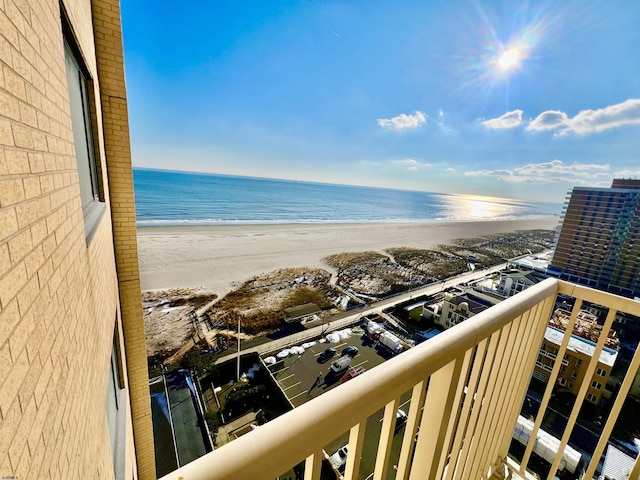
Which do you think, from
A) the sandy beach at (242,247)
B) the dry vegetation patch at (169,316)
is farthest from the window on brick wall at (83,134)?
the sandy beach at (242,247)

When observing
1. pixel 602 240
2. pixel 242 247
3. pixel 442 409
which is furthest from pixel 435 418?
pixel 242 247

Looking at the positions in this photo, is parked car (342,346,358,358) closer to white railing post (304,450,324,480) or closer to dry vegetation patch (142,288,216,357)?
dry vegetation patch (142,288,216,357)

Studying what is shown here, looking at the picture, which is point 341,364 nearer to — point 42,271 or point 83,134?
point 83,134

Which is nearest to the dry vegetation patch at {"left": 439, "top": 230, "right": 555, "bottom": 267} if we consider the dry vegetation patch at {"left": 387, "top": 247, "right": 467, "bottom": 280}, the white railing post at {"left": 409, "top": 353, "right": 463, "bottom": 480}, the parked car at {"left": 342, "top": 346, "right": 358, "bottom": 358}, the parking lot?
the dry vegetation patch at {"left": 387, "top": 247, "right": 467, "bottom": 280}

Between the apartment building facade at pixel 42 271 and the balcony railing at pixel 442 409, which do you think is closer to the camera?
the balcony railing at pixel 442 409

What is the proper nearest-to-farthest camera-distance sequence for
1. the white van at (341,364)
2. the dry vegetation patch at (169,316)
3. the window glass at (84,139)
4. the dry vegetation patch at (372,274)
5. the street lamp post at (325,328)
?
the window glass at (84,139)
the white van at (341,364)
the dry vegetation patch at (169,316)
the street lamp post at (325,328)
the dry vegetation patch at (372,274)

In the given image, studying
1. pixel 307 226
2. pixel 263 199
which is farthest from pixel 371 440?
pixel 263 199

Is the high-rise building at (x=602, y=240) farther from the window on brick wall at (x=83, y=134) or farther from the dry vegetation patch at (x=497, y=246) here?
the window on brick wall at (x=83, y=134)
